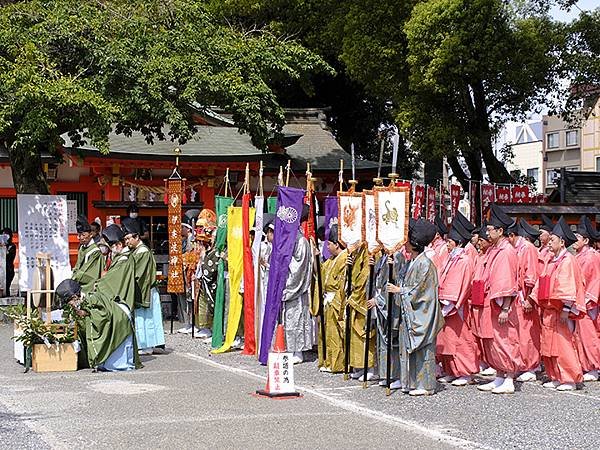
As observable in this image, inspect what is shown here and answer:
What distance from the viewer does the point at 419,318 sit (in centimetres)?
978

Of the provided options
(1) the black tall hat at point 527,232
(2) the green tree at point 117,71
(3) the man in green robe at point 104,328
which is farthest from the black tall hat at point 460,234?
(2) the green tree at point 117,71

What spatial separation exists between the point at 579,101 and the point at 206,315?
1364 centimetres

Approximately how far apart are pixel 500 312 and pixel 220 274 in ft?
18.4

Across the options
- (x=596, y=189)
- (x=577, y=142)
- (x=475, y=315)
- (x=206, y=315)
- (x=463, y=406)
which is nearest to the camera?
(x=463, y=406)

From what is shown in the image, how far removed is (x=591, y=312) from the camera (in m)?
11.1

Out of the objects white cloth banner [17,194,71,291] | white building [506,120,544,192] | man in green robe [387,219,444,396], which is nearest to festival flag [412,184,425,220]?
white cloth banner [17,194,71,291]

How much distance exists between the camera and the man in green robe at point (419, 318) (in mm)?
9758

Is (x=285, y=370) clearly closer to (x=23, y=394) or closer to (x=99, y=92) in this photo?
(x=23, y=394)

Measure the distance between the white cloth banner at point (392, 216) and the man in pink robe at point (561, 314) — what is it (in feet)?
5.83

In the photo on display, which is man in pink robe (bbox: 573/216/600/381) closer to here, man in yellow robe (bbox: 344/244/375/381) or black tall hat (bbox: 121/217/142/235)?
man in yellow robe (bbox: 344/244/375/381)

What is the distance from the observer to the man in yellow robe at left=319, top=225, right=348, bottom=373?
11.5 meters

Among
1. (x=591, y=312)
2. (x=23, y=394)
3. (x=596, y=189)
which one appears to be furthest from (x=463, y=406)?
(x=596, y=189)

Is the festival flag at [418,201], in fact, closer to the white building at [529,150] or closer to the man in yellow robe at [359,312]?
the man in yellow robe at [359,312]

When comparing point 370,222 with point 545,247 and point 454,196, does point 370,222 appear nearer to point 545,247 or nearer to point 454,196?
point 545,247
